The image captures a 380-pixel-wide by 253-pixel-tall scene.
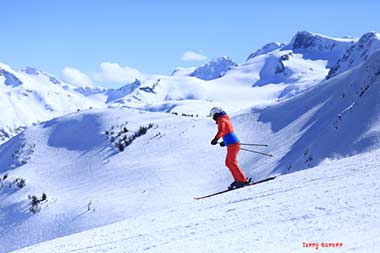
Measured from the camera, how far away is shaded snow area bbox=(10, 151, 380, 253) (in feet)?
18.9

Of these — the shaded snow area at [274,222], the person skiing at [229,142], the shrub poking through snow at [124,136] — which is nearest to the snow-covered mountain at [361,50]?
the shrub poking through snow at [124,136]

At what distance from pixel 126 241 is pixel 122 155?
20226 mm

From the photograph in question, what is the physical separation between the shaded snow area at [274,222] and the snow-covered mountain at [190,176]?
0.03 meters

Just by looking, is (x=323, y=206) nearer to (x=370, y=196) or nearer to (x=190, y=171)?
(x=370, y=196)

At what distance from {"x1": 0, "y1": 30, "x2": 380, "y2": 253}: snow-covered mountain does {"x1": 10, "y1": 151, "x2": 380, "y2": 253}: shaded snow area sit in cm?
3

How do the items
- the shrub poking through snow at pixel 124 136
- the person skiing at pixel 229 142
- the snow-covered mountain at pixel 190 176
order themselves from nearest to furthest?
the snow-covered mountain at pixel 190 176
the person skiing at pixel 229 142
the shrub poking through snow at pixel 124 136

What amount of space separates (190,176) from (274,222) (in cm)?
1644

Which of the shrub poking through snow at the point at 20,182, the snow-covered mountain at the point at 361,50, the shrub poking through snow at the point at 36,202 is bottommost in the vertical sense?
the snow-covered mountain at the point at 361,50

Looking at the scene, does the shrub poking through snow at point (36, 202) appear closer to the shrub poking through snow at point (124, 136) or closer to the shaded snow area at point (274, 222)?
the shrub poking through snow at point (124, 136)

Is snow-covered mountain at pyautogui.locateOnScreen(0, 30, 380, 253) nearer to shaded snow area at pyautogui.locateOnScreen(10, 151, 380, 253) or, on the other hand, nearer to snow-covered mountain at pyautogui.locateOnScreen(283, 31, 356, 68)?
shaded snow area at pyautogui.locateOnScreen(10, 151, 380, 253)

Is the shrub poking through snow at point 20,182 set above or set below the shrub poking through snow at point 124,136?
below

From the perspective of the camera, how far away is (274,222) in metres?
6.96

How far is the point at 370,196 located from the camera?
7.21 meters

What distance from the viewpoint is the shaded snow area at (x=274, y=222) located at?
18.9ft
